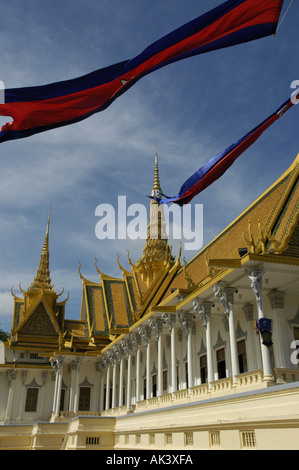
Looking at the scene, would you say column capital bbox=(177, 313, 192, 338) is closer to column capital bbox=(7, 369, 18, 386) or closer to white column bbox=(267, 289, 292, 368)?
white column bbox=(267, 289, 292, 368)

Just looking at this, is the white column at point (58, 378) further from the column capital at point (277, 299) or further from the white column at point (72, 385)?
the column capital at point (277, 299)

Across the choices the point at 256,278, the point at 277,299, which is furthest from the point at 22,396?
the point at 256,278

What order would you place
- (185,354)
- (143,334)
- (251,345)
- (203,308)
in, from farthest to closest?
(143,334)
(185,354)
(203,308)
(251,345)

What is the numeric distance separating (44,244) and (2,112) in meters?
44.3

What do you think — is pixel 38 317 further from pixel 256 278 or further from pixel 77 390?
pixel 256 278

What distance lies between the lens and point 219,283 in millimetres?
14469

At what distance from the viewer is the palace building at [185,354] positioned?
38.1 ft

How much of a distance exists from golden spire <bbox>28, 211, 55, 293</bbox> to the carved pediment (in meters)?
2.66

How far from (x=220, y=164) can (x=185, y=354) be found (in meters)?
11.1

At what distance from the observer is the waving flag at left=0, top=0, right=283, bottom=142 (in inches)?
392

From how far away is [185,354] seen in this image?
21359 millimetres

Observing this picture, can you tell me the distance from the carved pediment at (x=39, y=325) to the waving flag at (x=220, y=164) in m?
28.1

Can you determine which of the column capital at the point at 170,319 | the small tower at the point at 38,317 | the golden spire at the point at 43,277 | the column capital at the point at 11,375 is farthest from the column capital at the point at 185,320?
the golden spire at the point at 43,277
